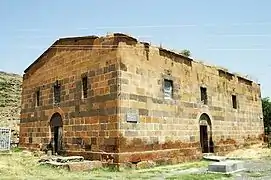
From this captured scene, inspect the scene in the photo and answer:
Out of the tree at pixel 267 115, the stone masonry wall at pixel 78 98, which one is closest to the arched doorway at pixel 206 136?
the stone masonry wall at pixel 78 98

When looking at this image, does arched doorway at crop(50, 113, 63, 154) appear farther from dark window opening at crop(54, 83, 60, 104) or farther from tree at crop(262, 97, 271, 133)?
tree at crop(262, 97, 271, 133)

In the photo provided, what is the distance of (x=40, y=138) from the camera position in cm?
1692

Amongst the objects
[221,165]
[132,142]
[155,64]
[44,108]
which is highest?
[155,64]

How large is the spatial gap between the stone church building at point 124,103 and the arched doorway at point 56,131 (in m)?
0.05

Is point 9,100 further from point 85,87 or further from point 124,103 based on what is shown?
point 124,103

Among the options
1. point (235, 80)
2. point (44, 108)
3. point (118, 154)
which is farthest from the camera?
point (235, 80)

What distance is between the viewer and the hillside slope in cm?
2383

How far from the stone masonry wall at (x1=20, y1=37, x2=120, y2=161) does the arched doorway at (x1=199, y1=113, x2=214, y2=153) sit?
6703 millimetres

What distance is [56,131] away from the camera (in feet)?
52.0

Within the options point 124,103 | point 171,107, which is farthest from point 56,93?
point 171,107

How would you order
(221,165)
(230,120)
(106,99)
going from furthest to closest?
(230,120) → (106,99) → (221,165)

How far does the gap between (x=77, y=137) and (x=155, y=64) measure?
4837 mm

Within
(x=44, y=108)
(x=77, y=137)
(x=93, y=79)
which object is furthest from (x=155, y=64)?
(x=44, y=108)

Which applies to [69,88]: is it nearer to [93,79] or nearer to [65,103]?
[65,103]
